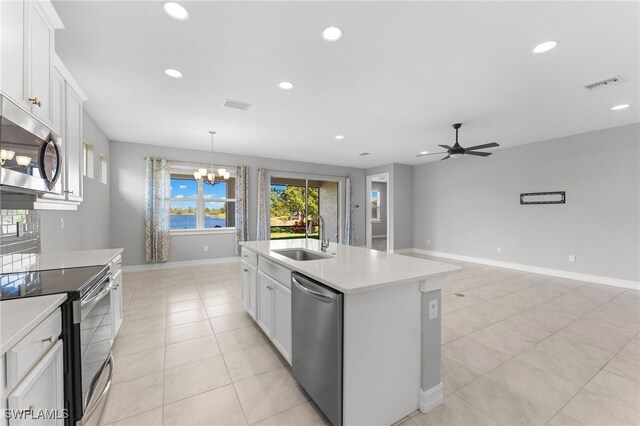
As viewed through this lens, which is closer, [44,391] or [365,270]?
[44,391]

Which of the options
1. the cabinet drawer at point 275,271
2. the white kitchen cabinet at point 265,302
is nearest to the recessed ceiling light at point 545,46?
the cabinet drawer at point 275,271

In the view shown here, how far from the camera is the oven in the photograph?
1306 mm

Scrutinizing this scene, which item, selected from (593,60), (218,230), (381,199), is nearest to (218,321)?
(218,230)

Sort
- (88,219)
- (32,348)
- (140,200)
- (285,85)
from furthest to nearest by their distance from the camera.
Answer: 1. (140,200)
2. (88,219)
3. (285,85)
4. (32,348)

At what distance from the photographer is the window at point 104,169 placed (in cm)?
471

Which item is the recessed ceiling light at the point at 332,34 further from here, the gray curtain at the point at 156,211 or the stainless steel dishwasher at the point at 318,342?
the gray curtain at the point at 156,211

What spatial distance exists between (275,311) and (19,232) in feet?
6.84

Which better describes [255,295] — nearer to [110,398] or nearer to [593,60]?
[110,398]

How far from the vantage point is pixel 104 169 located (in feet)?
15.9

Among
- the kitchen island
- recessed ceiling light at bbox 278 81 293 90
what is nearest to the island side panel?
the kitchen island

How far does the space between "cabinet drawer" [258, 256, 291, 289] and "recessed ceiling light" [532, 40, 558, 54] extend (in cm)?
282

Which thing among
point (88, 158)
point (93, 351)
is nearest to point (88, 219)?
point (88, 158)

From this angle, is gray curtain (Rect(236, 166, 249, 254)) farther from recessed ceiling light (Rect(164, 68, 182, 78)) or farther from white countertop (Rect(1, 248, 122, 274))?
white countertop (Rect(1, 248, 122, 274))

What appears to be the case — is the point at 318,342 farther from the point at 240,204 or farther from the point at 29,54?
the point at 240,204
